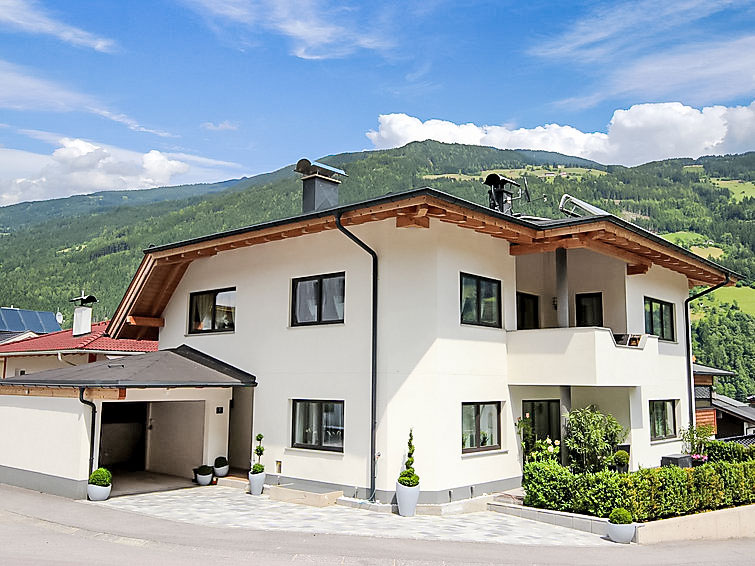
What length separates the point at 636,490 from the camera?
11945mm

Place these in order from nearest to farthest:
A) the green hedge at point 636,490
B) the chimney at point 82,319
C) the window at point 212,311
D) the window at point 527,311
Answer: the green hedge at point 636,490 → the window at point 212,311 → the window at point 527,311 → the chimney at point 82,319

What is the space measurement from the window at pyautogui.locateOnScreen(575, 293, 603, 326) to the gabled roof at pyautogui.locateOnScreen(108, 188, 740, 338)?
107 centimetres

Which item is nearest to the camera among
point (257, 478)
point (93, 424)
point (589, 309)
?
point (93, 424)

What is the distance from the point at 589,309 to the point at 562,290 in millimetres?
2854

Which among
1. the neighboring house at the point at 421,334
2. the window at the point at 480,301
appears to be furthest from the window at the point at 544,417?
the window at the point at 480,301

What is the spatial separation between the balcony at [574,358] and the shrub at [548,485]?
1.86m

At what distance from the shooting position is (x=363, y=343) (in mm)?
13852

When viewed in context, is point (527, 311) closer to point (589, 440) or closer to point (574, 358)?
point (574, 358)

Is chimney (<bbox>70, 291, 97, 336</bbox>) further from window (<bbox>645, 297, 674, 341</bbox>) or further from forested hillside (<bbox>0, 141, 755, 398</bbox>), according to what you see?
forested hillside (<bbox>0, 141, 755, 398</bbox>)

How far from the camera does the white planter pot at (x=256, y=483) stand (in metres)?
14.6

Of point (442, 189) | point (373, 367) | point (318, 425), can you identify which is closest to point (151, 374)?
point (318, 425)

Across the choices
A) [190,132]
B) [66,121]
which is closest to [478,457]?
[190,132]

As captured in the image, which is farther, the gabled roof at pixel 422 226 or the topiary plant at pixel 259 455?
the topiary plant at pixel 259 455

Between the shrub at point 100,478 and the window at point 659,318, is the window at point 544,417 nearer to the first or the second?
the window at point 659,318
